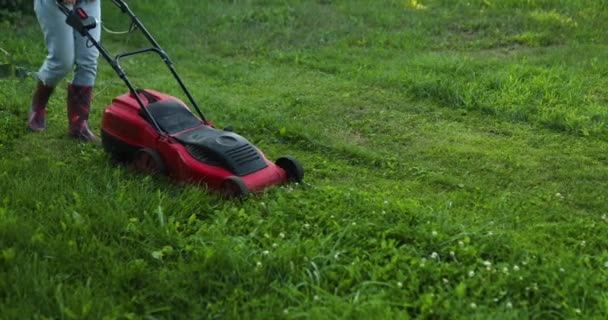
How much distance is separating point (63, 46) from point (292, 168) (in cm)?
162

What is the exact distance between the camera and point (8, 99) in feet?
18.2

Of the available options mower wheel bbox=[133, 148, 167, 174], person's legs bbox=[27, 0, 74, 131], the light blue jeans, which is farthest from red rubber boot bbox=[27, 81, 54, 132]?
mower wheel bbox=[133, 148, 167, 174]

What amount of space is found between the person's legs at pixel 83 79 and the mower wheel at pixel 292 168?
1411mm

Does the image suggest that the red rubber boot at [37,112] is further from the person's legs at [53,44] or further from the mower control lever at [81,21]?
the mower control lever at [81,21]

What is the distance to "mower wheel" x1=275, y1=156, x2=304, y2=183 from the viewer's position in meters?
4.15

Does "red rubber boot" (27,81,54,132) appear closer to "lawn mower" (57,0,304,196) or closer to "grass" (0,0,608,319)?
"grass" (0,0,608,319)

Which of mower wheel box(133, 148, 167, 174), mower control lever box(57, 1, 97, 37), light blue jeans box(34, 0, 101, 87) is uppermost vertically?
mower control lever box(57, 1, 97, 37)

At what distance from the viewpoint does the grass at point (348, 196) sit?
3.00 metres

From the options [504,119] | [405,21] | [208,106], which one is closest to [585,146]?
[504,119]

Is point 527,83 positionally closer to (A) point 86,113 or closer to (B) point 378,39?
(B) point 378,39

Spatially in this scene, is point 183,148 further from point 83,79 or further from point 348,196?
point 83,79

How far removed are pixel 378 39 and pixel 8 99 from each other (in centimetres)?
374

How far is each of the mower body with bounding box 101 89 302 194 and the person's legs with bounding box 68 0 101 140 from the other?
49 cm

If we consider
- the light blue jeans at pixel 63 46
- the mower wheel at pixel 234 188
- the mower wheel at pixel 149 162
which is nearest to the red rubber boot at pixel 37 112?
the light blue jeans at pixel 63 46
